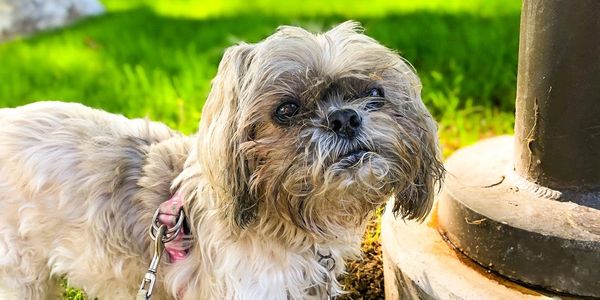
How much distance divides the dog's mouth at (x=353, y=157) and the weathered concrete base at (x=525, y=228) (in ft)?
2.42

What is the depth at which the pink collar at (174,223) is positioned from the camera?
2.74 metres

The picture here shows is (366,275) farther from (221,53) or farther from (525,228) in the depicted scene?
(221,53)

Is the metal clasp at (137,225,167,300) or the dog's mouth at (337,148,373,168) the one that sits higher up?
the dog's mouth at (337,148,373,168)

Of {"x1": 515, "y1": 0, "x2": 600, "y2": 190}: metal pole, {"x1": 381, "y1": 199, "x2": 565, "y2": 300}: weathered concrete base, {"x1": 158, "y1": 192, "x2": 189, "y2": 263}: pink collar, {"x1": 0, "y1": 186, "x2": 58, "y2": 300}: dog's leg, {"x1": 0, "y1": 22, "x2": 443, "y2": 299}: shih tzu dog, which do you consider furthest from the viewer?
{"x1": 0, "y1": 186, "x2": 58, "y2": 300}: dog's leg

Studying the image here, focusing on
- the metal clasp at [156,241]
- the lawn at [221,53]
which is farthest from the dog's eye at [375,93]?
the lawn at [221,53]

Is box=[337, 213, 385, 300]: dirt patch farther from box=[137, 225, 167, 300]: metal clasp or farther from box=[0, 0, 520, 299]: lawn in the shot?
box=[137, 225, 167, 300]: metal clasp

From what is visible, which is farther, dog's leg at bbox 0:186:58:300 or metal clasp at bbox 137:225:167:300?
dog's leg at bbox 0:186:58:300

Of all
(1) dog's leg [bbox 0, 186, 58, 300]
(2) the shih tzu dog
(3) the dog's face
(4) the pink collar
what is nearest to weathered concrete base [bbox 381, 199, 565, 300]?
(2) the shih tzu dog

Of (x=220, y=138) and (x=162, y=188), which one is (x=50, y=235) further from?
(x=220, y=138)

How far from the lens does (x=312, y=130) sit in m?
2.23

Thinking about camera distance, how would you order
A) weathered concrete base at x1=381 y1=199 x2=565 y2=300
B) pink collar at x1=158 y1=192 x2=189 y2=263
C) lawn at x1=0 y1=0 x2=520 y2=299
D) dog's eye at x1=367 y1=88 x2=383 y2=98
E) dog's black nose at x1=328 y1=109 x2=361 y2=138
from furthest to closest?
1. lawn at x1=0 y1=0 x2=520 y2=299
2. pink collar at x1=158 y1=192 x2=189 y2=263
3. weathered concrete base at x1=381 y1=199 x2=565 y2=300
4. dog's eye at x1=367 y1=88 x2=383 y2=98
5. dog's black nose at x1=328 y1=109 x2=361 y2=138

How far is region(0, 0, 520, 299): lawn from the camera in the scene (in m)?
5.25

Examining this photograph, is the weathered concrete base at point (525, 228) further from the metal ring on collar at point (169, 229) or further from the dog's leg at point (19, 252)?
the dog's leg at point (19, 252)

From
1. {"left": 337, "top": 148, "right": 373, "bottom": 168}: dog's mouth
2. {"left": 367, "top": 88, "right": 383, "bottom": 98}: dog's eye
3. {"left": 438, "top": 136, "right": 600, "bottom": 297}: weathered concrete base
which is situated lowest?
{"left": 438, "top": 136, "right": 600, "bottom": 297}: weathered concrete base
